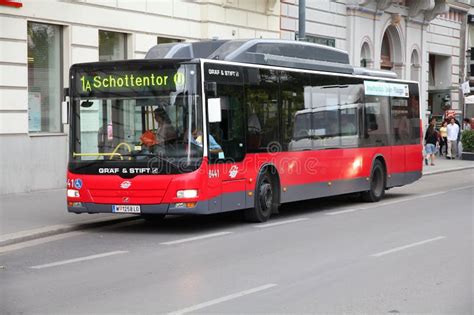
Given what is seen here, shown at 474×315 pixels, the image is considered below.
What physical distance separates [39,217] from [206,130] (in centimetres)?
403

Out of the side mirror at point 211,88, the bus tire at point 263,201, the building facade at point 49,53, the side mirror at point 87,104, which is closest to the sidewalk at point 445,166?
the building facade at point 49,53

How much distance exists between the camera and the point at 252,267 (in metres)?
9.72

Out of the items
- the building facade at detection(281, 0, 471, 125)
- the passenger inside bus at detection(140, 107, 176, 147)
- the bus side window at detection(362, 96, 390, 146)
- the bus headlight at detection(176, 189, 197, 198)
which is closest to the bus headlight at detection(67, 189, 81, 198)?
the passenger inside bus at detection(140, 107, 176, 147)

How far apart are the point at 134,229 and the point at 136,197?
120 cm

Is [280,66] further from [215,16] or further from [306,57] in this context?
[215,16]

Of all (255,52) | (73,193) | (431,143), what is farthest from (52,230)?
(431,143)

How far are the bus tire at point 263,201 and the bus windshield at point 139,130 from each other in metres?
1.98

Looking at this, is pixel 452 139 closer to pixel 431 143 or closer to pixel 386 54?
pixel 431 143

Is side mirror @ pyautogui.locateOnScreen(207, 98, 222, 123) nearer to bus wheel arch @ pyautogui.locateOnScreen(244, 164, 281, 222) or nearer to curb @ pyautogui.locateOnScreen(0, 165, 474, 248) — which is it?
bus wheel arch @ pyautogui.locateOnScreen(244, 164, 281, 222)

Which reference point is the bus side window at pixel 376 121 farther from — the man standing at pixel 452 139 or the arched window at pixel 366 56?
the man standing at pixel 452 139

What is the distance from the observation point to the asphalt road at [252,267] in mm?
7727

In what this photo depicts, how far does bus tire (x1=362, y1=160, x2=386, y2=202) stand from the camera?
18541 mm

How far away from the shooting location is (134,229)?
13.8 meters

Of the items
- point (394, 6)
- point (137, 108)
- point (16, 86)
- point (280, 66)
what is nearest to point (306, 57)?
point (280, 66)
